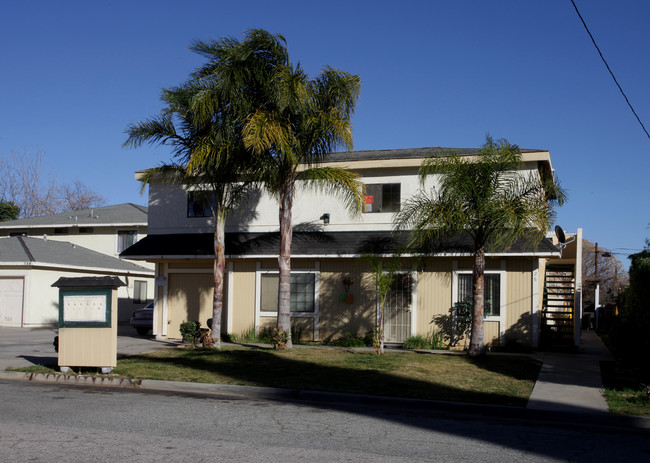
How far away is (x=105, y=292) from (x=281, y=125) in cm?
609

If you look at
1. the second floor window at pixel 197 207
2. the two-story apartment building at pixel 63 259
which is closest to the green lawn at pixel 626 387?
the second floor window at pixel 197 207

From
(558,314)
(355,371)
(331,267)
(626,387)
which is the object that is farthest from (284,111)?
(558,314)

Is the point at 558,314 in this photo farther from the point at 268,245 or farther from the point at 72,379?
the point at 72,379

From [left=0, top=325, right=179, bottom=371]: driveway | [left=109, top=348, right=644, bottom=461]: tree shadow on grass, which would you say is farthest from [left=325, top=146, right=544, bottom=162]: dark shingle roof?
[left=0, top=325, right=179, bottom=371]: driveway

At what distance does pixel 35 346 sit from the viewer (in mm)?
18141

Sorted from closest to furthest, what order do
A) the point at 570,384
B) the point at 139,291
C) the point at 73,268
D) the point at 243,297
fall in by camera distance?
the point at 570,384 → the point at 243,297 → the point at 73,268 → the point at 139,291

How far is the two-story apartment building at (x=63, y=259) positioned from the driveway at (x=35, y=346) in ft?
8.86

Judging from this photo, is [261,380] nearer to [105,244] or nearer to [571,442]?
[571,442]

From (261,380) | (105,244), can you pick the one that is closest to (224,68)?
(261,380)

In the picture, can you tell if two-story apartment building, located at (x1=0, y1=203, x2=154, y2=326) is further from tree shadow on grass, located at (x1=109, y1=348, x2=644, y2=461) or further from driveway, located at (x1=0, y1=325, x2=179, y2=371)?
tree shadow on grass, located at (x1=109, y1=348, x2=644, y2=461)

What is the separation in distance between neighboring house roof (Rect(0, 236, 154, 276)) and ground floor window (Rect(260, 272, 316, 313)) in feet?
40.8

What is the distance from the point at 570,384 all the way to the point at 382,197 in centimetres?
873

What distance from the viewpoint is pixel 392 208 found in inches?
749

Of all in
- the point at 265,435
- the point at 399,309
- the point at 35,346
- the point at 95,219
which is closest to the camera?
the point at 265,435
